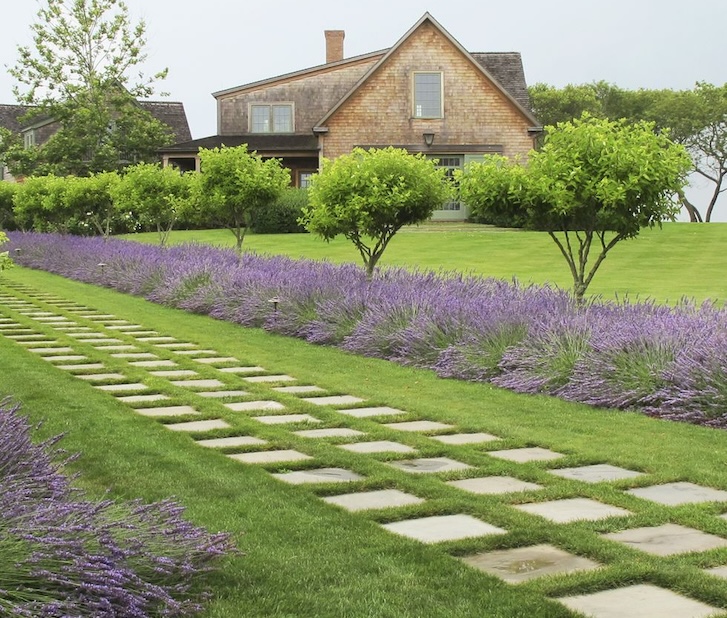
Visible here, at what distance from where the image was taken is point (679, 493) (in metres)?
5.53

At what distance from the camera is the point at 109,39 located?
138 feet

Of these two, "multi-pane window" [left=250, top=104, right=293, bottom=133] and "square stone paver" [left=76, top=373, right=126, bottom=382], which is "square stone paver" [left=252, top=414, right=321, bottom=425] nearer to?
"square stone paver" [left=76, top=373, right=126, bottom=382]

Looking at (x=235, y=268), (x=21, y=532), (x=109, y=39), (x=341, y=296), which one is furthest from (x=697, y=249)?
(x=109, y=39)

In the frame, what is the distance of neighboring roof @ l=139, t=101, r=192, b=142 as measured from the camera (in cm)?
4747

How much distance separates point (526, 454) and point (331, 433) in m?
1.40

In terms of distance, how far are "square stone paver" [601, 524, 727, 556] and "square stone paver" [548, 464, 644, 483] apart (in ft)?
3.12

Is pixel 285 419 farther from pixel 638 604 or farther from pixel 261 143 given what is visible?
pixel 261 143

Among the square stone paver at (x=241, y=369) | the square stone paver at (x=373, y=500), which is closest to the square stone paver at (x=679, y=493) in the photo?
the square stone paver at (x=373, y=500)

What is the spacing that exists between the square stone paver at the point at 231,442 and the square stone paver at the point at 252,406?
1.03 meters

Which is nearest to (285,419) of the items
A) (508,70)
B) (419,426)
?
(419,426)

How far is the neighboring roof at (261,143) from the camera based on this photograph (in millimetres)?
→ 35438

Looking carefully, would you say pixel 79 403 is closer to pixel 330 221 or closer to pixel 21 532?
pixel 21 532

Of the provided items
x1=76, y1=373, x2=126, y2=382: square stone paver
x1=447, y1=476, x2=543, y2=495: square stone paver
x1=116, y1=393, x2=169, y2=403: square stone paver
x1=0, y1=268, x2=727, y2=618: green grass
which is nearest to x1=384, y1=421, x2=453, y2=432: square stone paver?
x1=0, y1=268, x2=727, y2=618: green grass

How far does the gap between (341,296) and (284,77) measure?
2603cm
